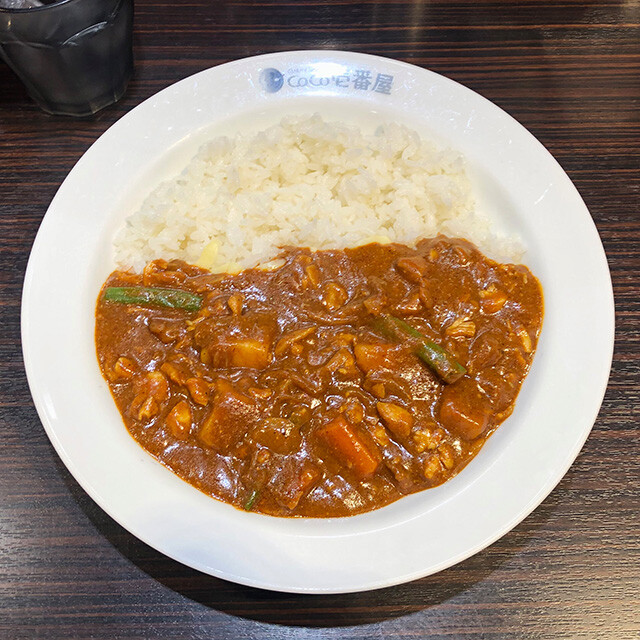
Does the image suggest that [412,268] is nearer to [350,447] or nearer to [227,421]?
[350,447]

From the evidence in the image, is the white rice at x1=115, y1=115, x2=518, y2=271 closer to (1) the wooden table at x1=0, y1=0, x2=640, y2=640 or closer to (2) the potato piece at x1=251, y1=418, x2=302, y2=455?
(1) the wooden table at x1=0, y1=0, x2=640, y2=640

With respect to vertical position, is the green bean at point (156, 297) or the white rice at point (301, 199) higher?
the white rice at point (301, 199)

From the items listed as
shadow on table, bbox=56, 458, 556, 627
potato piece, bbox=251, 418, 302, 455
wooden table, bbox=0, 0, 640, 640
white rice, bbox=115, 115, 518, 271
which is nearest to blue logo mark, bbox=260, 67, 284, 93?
white rice, bbox=115, 115, 518, 271

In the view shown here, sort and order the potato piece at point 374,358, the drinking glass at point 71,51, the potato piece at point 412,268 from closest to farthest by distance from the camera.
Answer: the potato piece at point 374,358 → the potato piece at point 412,268 → the drinking glass at point 71,51

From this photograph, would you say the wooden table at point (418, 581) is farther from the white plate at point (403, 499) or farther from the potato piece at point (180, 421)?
the potato piece at point (180, 421)

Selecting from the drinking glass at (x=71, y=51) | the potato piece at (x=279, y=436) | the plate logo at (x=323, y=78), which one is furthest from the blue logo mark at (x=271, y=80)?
the potato piece at (x=279, y=436)
